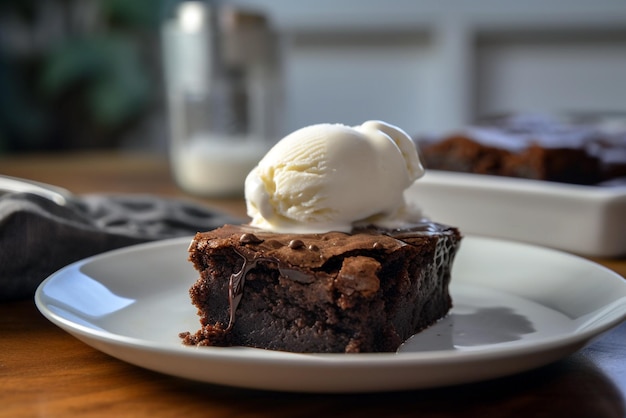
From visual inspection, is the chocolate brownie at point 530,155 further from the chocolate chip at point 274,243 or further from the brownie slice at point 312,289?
the chocolate chip at point 274,243

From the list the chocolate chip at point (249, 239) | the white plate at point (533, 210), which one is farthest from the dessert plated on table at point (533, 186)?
the chocolate chip at point (249, 239)

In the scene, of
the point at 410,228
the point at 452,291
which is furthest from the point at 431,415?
the point at 452,291

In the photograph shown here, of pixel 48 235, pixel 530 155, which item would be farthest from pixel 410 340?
pixel 530 155

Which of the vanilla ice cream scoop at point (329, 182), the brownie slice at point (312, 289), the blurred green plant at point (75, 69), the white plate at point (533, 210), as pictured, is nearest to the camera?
the brownie slice at point (312, 289)

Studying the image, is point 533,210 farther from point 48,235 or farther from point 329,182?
point 48,235

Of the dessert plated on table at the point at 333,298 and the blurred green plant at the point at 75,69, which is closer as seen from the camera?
the dessert plated on table at the point at 333,298

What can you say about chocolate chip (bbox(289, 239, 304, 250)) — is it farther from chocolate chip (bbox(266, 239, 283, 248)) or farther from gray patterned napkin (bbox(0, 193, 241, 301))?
gray patterned napkin (bbox(0, 193, 241, 301))

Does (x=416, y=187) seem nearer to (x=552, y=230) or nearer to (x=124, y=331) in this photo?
(x=552, y=230)
